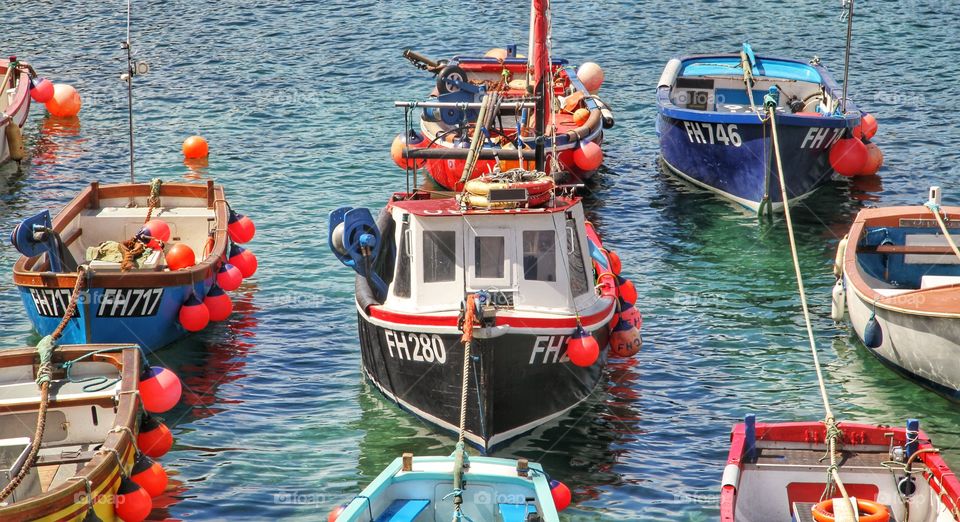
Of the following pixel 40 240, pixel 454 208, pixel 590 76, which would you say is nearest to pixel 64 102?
pixel 590 76

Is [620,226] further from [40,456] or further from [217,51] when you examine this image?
[217,51]

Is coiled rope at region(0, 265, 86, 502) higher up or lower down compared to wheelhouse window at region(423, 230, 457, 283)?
lower down

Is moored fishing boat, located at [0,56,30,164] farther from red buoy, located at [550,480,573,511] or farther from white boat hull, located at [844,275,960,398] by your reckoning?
Answer: white boat hull, located at [844,275,960,398]

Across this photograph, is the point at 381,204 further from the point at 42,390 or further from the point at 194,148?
the point at 42,390

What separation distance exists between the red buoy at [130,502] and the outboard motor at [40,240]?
6.22 m

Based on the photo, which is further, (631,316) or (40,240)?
(40,240)

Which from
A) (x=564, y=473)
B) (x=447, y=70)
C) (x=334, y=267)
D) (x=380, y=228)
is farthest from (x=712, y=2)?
(x=564, y=473)

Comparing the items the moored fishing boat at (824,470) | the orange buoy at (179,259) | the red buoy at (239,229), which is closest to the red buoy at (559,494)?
the moored fishing boat at (824,470)

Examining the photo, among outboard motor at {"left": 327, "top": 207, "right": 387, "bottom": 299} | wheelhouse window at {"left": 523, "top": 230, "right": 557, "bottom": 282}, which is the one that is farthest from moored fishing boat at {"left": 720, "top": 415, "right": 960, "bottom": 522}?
outboard motor at {"left": 327, "top": 207, "right": 387, "bottom": 299}

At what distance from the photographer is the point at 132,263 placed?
18.9 metres

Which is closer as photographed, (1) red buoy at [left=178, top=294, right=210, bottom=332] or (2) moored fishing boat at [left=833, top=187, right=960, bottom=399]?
(2) moored fishing boat at [left=833, top=187, right=960, bottom=399]

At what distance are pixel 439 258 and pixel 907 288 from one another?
25.9 ft

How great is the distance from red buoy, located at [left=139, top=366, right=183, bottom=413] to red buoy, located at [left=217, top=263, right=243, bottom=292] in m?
4.69

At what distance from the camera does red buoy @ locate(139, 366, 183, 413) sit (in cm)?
1509
